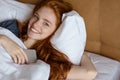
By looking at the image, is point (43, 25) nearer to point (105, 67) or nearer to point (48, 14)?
point (48, 14)

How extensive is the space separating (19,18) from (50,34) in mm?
279

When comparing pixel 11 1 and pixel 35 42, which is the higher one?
pixel 11 1

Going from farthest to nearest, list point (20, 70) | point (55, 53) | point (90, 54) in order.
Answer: point (90, 54) < point (55, 53) < point (20, 70)

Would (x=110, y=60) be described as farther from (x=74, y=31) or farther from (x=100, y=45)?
(x=74, y=31)

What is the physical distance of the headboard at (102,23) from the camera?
124 cm

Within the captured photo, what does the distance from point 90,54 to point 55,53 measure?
0.84 feet

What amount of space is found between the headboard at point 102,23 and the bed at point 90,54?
57 millimetres

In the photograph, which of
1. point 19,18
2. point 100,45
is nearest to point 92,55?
point 100,45

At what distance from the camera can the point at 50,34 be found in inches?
48.6

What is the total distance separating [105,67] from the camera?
1263 mm

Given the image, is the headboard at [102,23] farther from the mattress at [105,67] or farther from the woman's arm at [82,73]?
the woman's arm at [82,73]

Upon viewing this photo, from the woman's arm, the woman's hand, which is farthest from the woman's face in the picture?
the woman's arm

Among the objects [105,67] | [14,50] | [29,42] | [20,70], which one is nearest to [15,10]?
[29,42]

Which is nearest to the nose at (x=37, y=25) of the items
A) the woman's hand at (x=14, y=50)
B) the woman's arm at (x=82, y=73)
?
the woman's hand at (x=14, y=50)
